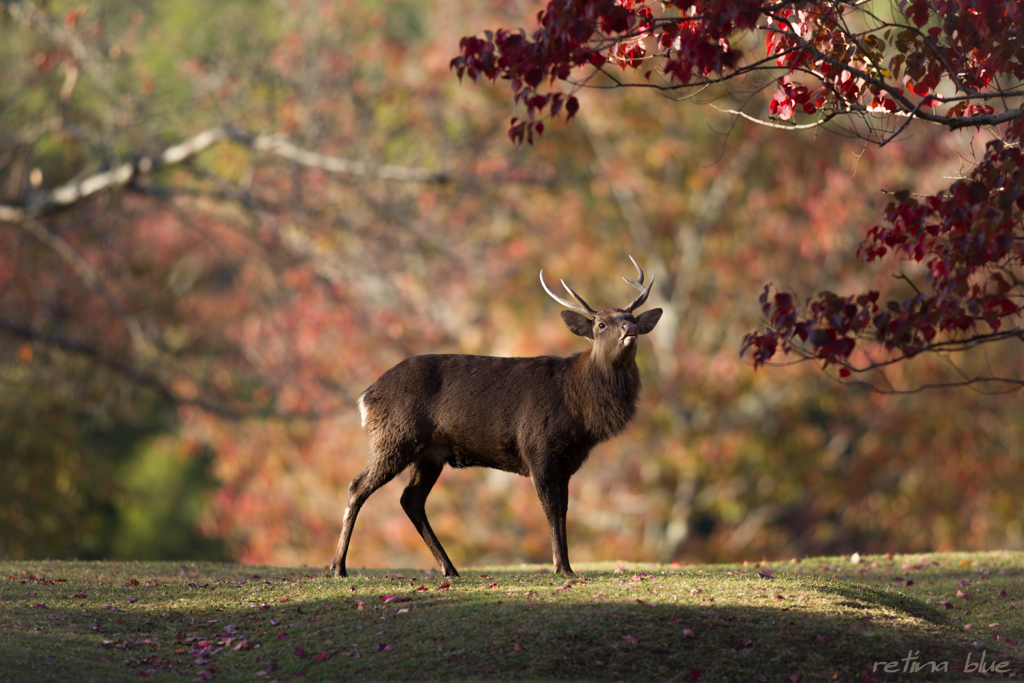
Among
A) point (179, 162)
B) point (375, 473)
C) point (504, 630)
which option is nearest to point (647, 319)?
point (375, 473)

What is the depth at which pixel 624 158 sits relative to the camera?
22.7 metres

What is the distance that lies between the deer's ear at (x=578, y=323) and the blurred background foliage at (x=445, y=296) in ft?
32.0

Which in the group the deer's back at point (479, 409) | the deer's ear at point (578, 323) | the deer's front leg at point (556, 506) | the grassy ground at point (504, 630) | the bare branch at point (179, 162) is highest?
the bare branch at point (179, 162)

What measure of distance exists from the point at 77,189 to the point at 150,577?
7463 millimetres

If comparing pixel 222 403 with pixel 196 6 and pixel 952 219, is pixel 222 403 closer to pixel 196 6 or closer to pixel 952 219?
pixel 952 219

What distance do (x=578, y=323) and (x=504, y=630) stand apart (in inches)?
105

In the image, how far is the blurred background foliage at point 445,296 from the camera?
774 inches

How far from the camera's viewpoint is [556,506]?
9.12 metres

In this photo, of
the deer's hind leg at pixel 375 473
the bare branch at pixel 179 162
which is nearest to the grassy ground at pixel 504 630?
the deer's hind leg at pixel 375 473

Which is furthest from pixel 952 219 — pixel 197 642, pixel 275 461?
pixel 275 461

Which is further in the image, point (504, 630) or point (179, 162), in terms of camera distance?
point (179, 162)

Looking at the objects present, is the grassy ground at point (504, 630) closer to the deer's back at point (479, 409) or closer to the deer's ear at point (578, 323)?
the deer's back at point (479, 409)

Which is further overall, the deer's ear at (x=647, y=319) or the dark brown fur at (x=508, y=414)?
the deer's ear at (x=647, y=319)

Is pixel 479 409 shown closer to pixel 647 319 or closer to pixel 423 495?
pixel 423 495
